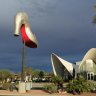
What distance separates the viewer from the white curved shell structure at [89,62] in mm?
85812

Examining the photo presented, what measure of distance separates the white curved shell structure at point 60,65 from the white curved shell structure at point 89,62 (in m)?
3.49

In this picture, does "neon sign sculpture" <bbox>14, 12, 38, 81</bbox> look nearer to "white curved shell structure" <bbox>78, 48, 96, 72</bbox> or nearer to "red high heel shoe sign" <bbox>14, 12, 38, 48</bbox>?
"red high heel shoe sign" <bbox>14, 12, 38, 48</bbox>

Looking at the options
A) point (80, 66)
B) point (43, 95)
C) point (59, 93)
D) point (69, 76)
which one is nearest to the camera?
point (43, 95)

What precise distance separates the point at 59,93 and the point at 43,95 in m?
2.94

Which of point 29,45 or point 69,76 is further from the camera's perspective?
point 69,76

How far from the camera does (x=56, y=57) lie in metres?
87.9

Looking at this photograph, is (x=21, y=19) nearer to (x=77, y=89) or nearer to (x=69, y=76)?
(x=77, y=89)

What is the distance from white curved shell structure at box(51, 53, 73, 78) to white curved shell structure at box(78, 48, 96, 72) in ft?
11.5

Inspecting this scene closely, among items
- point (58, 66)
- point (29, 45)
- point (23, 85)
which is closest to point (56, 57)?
point (58, 66)

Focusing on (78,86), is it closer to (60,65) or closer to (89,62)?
(89,62)

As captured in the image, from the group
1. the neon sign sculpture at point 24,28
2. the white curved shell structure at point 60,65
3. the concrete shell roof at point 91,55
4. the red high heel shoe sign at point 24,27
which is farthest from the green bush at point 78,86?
the concrete shell roof at point 91,55

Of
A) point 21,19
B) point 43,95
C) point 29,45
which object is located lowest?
point 43,95

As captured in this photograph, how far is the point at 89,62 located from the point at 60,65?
8427 mm

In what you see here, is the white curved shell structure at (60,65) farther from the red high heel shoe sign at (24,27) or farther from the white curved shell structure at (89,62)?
the red high heel shoe sign at (24,27)
